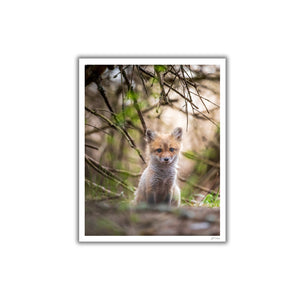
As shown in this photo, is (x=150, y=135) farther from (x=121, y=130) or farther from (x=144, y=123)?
(x=121, y=130)

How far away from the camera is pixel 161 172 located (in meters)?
2.67

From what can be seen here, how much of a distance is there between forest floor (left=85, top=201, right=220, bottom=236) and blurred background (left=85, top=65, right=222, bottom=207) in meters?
0.08

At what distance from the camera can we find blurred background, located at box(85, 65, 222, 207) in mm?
2646

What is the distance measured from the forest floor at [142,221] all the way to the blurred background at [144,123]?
8 centimetres

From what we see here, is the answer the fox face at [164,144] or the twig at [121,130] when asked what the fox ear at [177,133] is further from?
the twig at [121,130]

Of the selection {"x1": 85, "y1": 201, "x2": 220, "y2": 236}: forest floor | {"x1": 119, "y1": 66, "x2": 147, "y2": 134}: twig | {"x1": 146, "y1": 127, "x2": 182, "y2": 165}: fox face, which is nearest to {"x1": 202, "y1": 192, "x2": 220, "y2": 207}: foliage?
{"x1": 85, "y1": 201, "x2": 220, "y2": 236}: forest floor

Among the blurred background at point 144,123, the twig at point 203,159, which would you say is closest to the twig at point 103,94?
the blurred background at point 144,123
